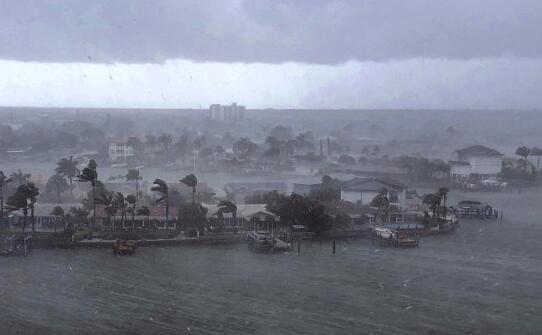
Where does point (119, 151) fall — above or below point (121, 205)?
above

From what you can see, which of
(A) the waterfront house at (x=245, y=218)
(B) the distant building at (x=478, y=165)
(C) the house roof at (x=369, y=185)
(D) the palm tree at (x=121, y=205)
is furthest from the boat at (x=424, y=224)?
(B) the distant building at (x=478, y=165)

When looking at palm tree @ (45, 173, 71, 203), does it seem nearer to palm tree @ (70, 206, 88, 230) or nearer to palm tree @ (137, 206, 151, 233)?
palm tree @ (70, 206, 88, 230)

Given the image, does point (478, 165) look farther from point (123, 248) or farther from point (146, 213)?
point (123, 248)

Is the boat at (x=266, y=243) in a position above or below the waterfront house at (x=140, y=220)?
below

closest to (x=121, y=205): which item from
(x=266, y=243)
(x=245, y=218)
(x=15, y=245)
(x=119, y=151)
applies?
(x=15, y=245)

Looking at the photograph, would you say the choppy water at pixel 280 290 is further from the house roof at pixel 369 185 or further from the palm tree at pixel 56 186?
the palm tree at pixel 56 186

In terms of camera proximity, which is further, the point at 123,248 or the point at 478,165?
the point at 478,165
